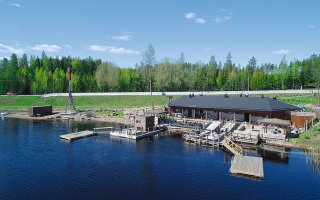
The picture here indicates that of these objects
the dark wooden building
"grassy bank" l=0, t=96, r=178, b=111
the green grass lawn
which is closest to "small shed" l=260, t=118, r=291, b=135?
the dark wooden building

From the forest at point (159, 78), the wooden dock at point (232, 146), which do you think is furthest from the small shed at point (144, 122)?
the forest at point (159, 78)

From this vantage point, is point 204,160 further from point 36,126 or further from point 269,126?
point 36,126

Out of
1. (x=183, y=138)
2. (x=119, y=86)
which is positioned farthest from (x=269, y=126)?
(x=119, y=86)

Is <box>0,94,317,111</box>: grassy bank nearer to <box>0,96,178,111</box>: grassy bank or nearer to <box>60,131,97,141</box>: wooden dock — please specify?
<box>0,96,178,111</box>: grassy bank

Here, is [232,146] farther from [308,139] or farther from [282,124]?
[308,139]

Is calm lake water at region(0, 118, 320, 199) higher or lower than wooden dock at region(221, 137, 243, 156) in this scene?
lower

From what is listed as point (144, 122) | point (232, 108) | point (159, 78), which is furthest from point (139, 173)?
point (159, 78)
